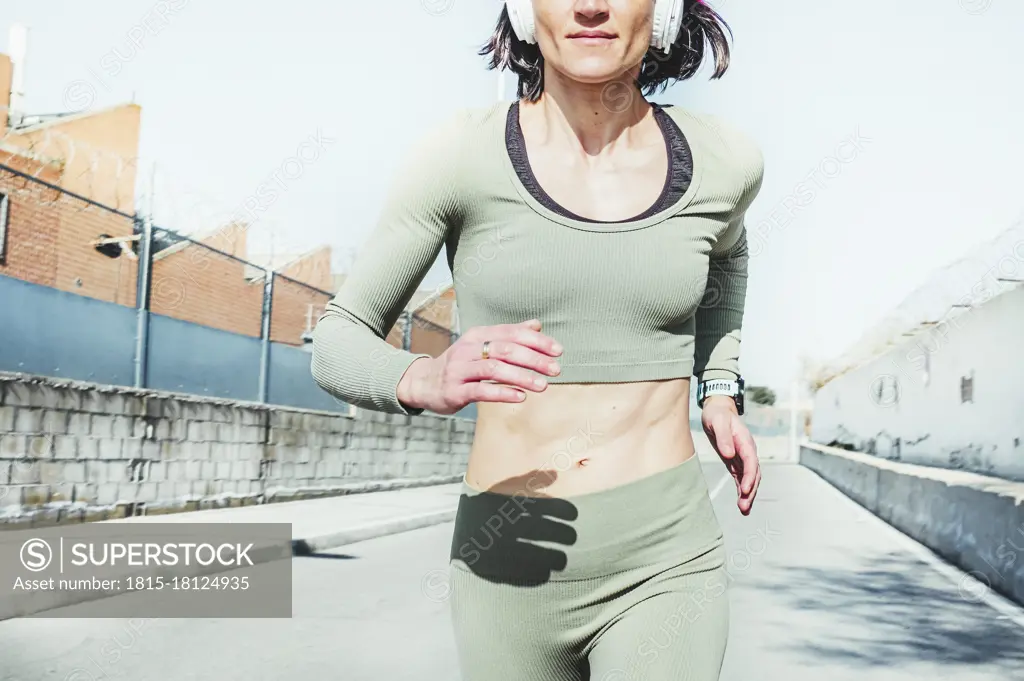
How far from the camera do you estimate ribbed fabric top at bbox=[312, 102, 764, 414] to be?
1.87 m

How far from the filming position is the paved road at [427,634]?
5.68m

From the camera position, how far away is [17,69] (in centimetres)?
2612

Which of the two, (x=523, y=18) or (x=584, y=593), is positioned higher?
(x=523, y=18)

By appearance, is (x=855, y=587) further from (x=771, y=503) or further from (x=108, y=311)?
(x=771, y=503)

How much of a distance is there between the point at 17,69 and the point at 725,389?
27290 mm

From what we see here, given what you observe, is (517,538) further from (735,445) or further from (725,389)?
(725,389)

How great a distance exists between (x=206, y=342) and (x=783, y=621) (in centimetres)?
887

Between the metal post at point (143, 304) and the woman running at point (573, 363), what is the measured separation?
11.0 m

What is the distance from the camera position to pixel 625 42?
196 cm

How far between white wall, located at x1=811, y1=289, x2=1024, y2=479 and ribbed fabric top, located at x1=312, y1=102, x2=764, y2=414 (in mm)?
10564

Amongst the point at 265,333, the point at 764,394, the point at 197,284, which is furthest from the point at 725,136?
the point at 764,394

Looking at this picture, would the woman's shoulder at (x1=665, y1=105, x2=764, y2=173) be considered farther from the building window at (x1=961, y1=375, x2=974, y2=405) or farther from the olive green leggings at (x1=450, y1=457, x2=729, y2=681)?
the building window at (x1=961, y1=375, x2=974, y2=405)

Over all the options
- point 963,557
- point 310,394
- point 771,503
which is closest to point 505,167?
point 963,557

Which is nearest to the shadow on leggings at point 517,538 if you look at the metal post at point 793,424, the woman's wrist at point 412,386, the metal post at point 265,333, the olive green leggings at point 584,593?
the olive green leggings at point 584,593
